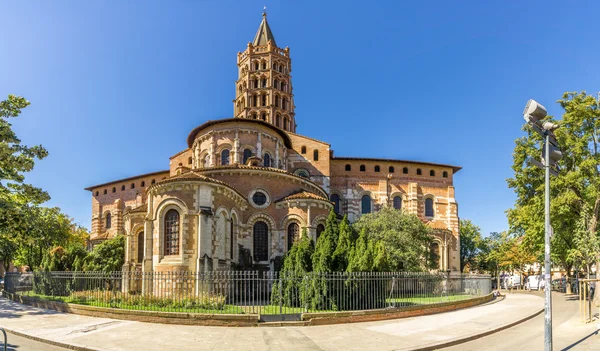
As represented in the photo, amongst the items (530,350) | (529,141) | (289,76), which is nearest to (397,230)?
(529,141)

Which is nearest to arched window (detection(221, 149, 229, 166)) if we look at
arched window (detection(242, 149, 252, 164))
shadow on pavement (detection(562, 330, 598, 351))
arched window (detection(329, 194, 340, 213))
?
arched window (detection(242, 149, 252, 164))

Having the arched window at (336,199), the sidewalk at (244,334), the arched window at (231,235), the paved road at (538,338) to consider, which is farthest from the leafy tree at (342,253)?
the arched window at (336,199)

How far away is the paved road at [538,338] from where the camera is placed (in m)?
12.3

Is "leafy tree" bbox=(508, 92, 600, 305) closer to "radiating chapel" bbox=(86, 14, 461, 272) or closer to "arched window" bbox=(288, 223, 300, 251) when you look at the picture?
"radiating chapel" bbox=(86, 14, 461, 272)

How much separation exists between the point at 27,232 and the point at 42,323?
11.2 feet

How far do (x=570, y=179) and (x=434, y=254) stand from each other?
13987mm

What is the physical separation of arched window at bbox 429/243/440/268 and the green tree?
77.5 ft

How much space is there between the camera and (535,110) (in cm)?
934

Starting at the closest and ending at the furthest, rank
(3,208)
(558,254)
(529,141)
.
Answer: (3,208)
(529,141)
(558,254)

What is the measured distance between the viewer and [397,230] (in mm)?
29828

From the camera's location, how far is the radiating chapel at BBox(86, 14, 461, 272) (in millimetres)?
22438

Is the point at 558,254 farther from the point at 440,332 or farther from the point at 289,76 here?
the point at 289,76

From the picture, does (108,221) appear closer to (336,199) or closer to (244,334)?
(336,199)

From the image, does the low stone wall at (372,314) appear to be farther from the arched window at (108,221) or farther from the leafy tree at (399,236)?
the arched window at (108,221)
